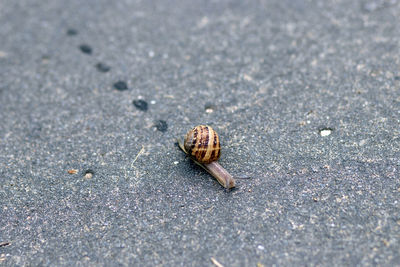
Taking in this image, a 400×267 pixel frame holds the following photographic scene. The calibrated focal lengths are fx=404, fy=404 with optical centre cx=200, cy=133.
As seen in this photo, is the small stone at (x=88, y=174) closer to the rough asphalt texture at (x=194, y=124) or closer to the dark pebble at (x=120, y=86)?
the rough asphalt texture at (x=194, y=124)

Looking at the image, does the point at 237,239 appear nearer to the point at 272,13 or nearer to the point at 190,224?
the point at 190,224

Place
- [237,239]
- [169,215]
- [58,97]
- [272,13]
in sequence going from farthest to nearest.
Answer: [272,13] < [58,97] < [169,215] < [237,239]

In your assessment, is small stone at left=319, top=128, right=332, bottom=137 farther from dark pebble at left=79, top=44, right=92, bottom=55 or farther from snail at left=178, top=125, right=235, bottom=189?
dark pebble at left=79, top=44, right=92, bottom=55

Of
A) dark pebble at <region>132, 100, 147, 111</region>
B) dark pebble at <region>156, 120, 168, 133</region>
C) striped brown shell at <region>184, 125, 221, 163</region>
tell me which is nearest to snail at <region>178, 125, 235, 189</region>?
striped brown shell at <region>184, 125, 221, 163</region>

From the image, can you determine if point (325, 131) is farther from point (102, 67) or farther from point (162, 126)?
point (102, 67)

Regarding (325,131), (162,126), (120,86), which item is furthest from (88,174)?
(325,131)

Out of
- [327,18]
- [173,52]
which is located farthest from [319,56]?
[173,52]
